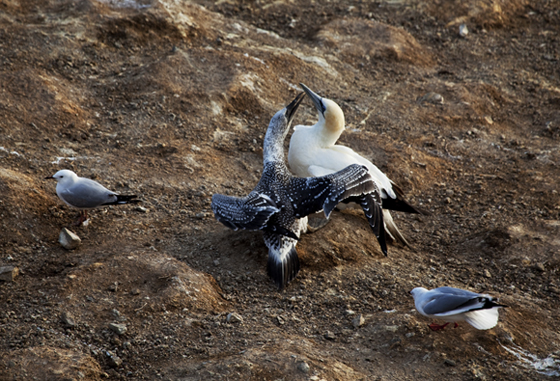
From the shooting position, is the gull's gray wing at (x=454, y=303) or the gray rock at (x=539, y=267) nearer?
the gull's gray wing at (x=454, y=303)

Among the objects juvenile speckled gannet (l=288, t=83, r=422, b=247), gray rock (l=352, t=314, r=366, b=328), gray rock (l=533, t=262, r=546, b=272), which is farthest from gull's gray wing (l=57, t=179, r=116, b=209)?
gray rock (l=533, t=262, r=546, b=272)

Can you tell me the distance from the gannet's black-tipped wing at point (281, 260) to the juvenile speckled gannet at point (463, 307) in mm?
1220

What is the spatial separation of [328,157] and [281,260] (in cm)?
165

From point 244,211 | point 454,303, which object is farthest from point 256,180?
point 454,303

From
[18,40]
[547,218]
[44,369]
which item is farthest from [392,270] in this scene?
[18,40]

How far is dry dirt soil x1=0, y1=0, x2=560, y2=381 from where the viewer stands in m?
4.51

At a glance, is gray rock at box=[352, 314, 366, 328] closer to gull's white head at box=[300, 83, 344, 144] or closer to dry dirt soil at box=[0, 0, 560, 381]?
dry dirt soil at box=[0, 0, 560, 381]

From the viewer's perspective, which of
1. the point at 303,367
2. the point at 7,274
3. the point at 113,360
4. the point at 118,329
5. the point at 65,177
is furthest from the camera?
the point at 65,177

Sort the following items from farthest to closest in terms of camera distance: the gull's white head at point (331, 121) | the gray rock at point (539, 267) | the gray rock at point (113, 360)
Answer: the gull's white head at point (331, 121)
the gray rock at point (539, 267)
the gray rock at point (113, 360)

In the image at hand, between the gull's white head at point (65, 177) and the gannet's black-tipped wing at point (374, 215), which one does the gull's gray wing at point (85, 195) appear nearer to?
the gull's white head at point (65, 177)

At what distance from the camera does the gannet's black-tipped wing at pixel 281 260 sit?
5285 mm

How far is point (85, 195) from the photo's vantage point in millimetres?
5512

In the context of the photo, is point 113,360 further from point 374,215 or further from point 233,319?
point 374,215

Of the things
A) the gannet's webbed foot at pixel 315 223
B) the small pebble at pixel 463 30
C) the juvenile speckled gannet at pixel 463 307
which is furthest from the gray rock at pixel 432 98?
the juvenile speckled gannet at pixel 463 307
